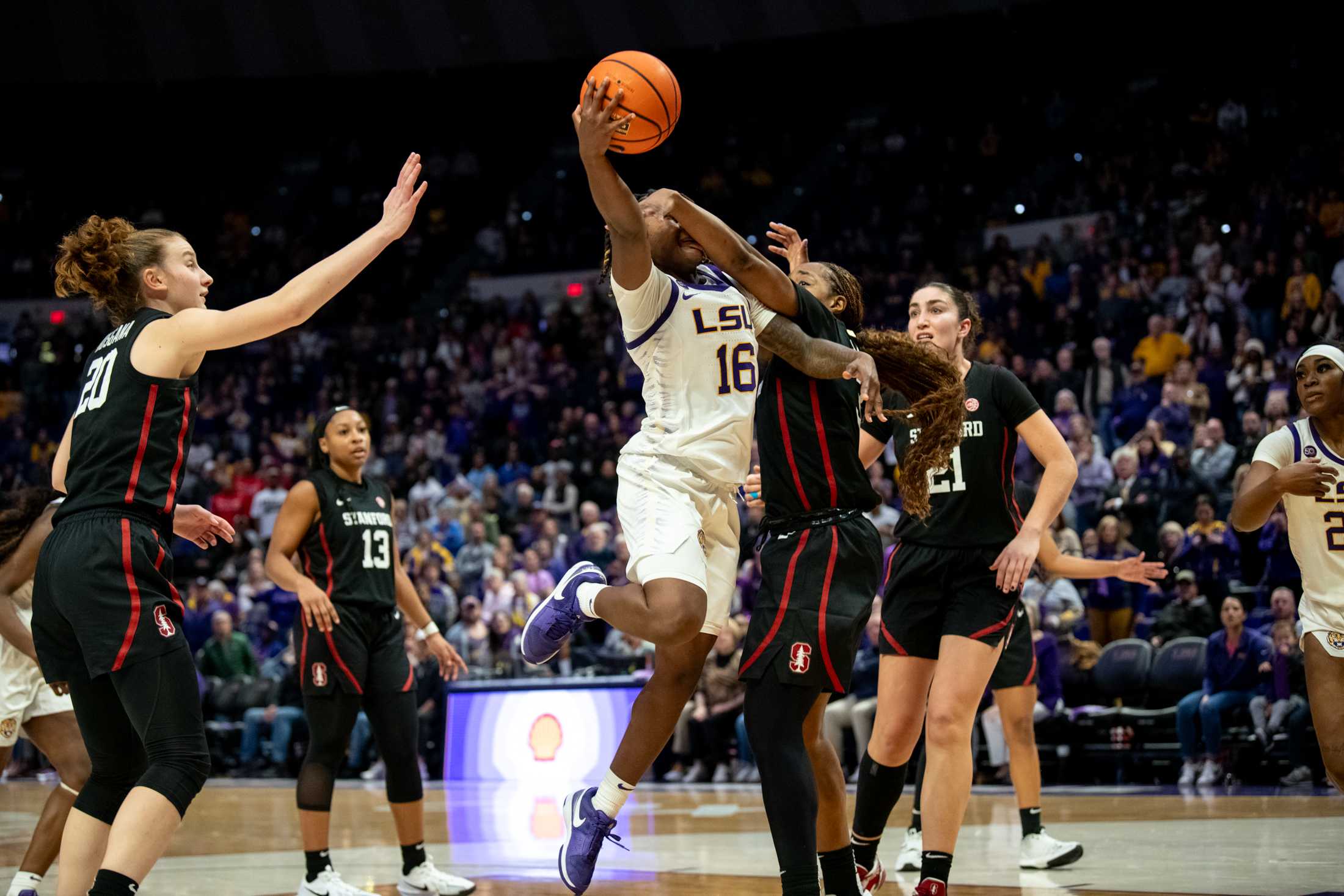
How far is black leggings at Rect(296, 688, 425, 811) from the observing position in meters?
6.08

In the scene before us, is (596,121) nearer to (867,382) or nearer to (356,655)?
(867,382)

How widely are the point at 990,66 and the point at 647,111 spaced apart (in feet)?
65.2

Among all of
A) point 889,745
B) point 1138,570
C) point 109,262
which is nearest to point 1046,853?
point 1138,570

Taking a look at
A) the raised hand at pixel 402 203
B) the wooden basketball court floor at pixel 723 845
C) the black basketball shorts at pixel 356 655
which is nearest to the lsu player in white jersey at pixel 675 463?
the raised hand at pixel 402 203

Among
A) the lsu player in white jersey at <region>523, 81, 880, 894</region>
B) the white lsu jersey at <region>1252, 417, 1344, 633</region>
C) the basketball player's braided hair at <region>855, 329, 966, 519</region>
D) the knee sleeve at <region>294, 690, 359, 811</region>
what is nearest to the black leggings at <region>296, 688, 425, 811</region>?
the knee sleeve at <region>294, 690, 359, 811</region>

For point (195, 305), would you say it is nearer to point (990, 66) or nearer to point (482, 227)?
point (990, 66)

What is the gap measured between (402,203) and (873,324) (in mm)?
14746

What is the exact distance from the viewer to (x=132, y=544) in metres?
4.10

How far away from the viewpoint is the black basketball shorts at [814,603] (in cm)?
427

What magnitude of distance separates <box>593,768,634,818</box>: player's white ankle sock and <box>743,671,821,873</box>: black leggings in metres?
0.46

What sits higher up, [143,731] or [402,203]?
[402,203]

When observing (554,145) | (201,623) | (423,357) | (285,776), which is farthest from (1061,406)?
(554,145)

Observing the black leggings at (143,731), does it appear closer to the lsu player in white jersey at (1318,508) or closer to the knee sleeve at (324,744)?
the knee sleeve at (324,744)

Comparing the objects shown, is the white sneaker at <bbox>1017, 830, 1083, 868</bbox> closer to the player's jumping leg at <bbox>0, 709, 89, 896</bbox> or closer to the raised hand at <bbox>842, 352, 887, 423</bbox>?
the raised hand at <bbox>842, 352, 887, 423</bbox>
